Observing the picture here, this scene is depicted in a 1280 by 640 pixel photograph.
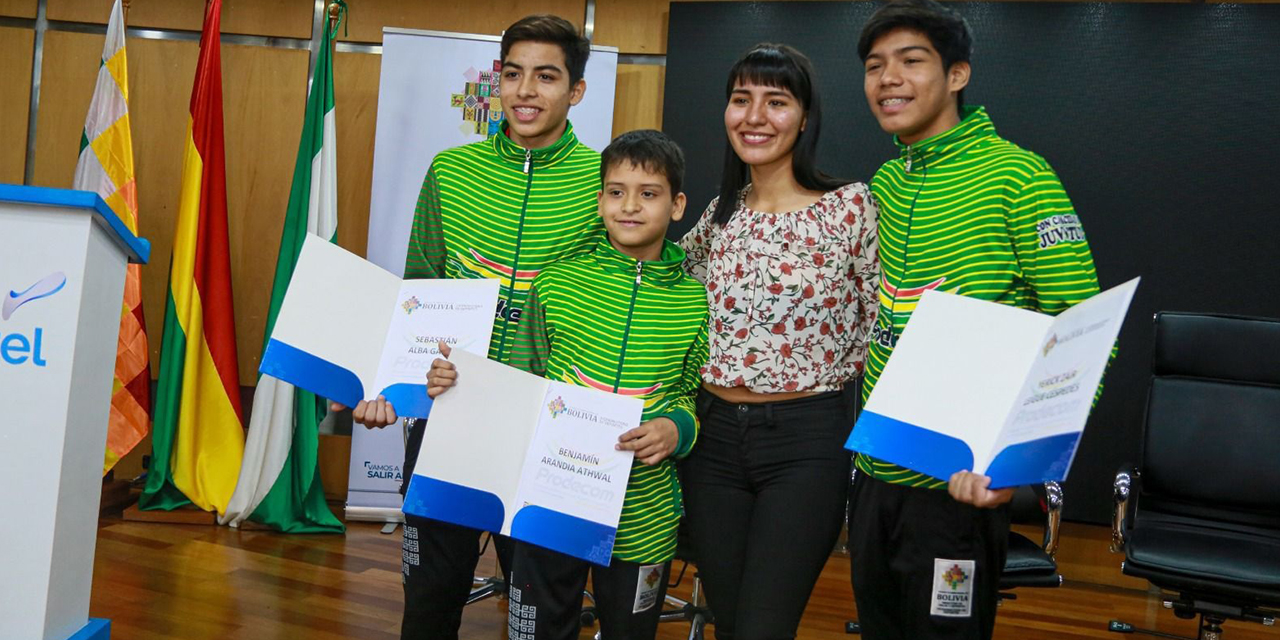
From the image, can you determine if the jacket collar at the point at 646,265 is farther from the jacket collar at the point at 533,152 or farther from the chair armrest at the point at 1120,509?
the chair armrest at the point at 1120,509

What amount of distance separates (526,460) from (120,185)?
3.20 m

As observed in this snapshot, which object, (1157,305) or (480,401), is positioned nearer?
(480,401)

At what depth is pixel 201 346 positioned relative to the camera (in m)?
4.12

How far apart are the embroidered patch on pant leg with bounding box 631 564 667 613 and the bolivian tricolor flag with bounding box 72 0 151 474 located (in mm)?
2977

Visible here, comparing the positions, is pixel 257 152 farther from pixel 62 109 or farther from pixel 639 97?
pixel 639 97

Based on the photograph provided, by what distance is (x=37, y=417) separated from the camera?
1.50 meters

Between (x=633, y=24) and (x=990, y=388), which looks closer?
(x=990, y=388)

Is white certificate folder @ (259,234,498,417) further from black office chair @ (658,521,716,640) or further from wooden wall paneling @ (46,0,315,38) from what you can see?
wooden wall paneling @ (46,0,315,38)

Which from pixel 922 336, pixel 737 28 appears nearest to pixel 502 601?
pixel 922 336

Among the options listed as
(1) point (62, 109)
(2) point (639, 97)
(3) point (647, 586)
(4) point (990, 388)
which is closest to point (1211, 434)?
(4) point (990, 388)

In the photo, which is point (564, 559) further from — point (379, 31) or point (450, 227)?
point (379, 31)

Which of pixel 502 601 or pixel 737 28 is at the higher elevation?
pixel 737 28

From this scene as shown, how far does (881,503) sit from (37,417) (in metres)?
1.35

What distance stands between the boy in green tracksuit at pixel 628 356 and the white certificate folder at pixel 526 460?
0.05 m
